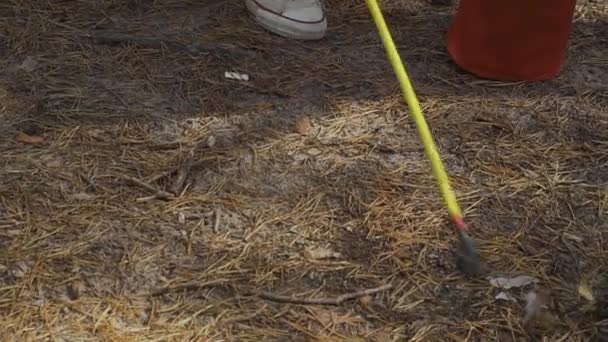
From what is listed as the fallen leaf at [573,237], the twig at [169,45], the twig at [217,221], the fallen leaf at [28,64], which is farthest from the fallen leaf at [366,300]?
the fallen leaf at [28,64]

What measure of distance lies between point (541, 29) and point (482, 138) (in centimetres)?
46

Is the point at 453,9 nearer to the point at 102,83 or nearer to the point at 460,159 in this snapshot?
the point at 460,159

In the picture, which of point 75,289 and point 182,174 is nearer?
point 75,289

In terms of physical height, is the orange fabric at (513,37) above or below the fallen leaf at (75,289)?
above

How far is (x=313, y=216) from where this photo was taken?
6.80 ft

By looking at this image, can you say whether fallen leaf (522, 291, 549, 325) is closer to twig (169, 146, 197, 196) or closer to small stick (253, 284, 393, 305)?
small stick (253, 284, 393, 305)

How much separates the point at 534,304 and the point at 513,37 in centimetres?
107

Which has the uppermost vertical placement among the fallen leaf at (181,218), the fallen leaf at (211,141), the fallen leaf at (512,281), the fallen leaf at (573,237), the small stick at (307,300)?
the fallen leaf at (573,237)

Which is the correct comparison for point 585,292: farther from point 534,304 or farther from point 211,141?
point 211,141

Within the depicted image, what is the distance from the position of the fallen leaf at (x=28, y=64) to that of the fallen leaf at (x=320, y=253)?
1.20 metres

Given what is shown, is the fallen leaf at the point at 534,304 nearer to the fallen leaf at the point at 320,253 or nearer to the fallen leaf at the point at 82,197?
the fallen leaf at the point at 320,253

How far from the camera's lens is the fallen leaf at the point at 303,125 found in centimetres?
240

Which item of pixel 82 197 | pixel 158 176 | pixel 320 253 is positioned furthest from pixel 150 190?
pixel 320 253

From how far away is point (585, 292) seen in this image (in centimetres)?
188
